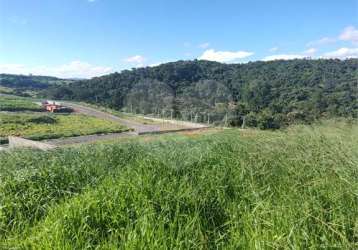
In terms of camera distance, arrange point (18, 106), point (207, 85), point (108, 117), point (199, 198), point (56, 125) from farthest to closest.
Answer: point (18, 106), point (108, 117), point (56, 125), point (207, 85), point (199, 198)

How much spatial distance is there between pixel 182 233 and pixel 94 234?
2.03 feet

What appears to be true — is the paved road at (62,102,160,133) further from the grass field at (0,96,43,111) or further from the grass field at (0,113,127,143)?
the grass field at (0,96,43,111)

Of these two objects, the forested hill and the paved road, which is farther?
the paved road

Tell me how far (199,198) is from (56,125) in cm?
4164

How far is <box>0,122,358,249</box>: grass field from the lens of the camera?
7.74ft

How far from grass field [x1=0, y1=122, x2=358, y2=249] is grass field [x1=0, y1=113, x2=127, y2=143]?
29236 millimetres

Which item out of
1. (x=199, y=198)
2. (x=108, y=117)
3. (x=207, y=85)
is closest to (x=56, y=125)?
(x=108, y=117)

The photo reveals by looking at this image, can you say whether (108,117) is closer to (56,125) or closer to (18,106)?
(56,125)

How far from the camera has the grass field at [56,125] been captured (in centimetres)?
3528

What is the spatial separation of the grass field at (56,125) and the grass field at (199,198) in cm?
2924

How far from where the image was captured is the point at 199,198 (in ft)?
9.70

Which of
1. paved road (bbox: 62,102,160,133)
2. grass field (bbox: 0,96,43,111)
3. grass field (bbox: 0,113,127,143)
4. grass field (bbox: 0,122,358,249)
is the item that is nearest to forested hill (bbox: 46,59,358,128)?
paved road (bbox: 62,102,160,133)

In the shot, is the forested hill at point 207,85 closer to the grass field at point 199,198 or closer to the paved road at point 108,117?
the paved road at point 108,117

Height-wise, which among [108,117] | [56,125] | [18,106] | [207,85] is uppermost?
[207,85]
